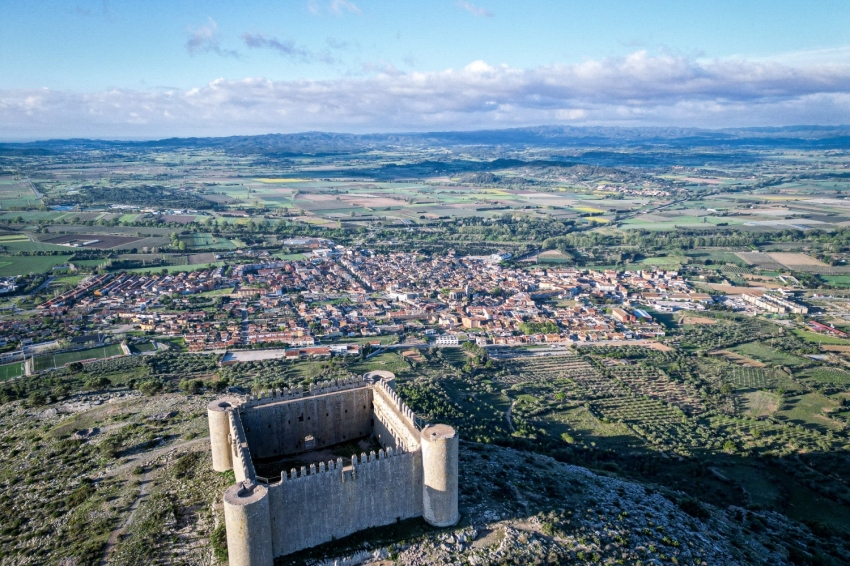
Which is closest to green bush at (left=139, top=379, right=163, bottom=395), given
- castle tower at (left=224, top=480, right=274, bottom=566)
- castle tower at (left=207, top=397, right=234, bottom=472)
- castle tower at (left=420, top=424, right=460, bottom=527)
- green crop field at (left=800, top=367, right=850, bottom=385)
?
castle tower at (left=207, top=397, right=234, bottom=472)

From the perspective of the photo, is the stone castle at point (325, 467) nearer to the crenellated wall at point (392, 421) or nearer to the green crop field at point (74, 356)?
the crenellated wall at point (392, 421)

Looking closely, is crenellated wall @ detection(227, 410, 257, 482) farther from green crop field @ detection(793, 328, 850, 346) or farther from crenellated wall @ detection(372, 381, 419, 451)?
green crop field @ detection(793, 328, 850, 346)

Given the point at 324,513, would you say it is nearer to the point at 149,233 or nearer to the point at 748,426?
the point at 748,426

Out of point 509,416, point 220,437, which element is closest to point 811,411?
point 509,416

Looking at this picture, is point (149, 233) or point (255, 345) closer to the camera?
point (255, 345)

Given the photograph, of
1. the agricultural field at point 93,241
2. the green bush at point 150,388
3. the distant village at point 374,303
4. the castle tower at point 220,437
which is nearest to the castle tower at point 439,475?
the castle tower at point 220,437

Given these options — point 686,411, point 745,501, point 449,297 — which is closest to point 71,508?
point 745,501
